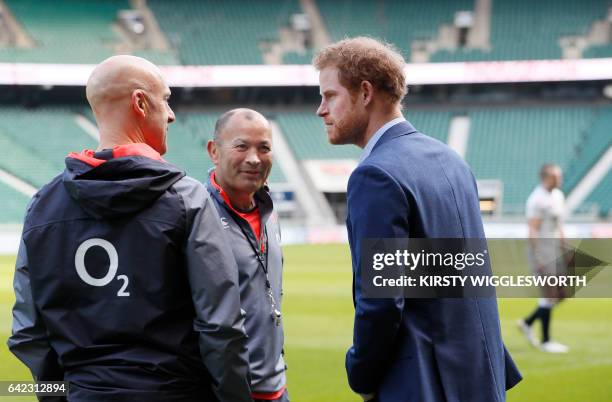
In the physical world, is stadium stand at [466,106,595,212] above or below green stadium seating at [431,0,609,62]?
below

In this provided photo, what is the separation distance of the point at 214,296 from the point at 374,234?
20.9 inches

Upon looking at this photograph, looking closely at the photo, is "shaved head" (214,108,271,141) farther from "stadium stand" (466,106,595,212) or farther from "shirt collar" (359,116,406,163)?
"stadium stand" (466,106,595,212)

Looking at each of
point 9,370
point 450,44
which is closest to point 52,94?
point 450,44

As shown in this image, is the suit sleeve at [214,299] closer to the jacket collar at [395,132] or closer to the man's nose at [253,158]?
the jacket collar at [395,132]

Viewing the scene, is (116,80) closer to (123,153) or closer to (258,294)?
(123,153)

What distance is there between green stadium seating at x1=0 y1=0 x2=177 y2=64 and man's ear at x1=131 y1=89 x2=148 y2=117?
99.5 feet

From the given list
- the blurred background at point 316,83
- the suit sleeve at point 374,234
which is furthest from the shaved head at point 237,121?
the blurred background at point 316,83

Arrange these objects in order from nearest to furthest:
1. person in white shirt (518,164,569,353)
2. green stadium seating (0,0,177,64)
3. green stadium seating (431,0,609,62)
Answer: person in white shirt (518,164,569,353)
green stadium seating (0,0,177,64)
green stadium seating (431,0,609,62)

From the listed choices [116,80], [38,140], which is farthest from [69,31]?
[116,80]

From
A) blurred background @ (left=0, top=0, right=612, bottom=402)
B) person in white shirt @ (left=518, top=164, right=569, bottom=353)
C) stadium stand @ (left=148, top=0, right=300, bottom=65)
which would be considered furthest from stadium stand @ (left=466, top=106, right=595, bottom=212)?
person in white shirt @ (left=518, top=164, right=569, bottom=353)

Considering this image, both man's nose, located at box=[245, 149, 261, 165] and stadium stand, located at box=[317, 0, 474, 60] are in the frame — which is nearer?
man's nose, located at box=[245, 149, 261, 165]

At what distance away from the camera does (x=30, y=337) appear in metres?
2.29

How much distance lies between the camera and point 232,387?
220 cm

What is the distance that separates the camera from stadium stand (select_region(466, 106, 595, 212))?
2811 centimetres
